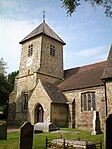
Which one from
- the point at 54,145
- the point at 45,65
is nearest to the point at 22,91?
the point at 45,65

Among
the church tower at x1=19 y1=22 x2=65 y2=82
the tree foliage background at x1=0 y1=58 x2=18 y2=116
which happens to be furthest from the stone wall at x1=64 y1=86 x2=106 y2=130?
the tree foliage background at x1=0 y1=58 x2=18 y2=116

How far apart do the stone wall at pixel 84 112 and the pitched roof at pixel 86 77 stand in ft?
1.98

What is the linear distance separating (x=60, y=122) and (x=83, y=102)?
3631 mm

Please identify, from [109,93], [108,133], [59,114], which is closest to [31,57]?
[59,114]

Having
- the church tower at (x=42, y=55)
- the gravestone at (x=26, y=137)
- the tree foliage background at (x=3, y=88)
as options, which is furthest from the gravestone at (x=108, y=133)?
the tree foliage background at (x=3, y=88)

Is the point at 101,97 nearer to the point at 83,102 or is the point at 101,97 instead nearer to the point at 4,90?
the point at 83,102

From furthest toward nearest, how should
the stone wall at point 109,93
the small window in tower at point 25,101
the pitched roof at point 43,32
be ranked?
the pitched roof at point 43,32
the small window in tower at point 25,101
the stone wall at point 109,93

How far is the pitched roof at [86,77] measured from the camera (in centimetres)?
2239

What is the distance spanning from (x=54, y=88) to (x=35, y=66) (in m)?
5.40

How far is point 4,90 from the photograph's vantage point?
38438mm

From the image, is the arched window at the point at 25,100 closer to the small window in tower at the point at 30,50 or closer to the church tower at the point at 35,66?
the church tower at the point at 35,66

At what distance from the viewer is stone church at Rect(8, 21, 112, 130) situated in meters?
21.1

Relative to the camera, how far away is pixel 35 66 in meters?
28.7

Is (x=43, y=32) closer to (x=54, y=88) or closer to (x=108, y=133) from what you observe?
(x=54, y=88)
